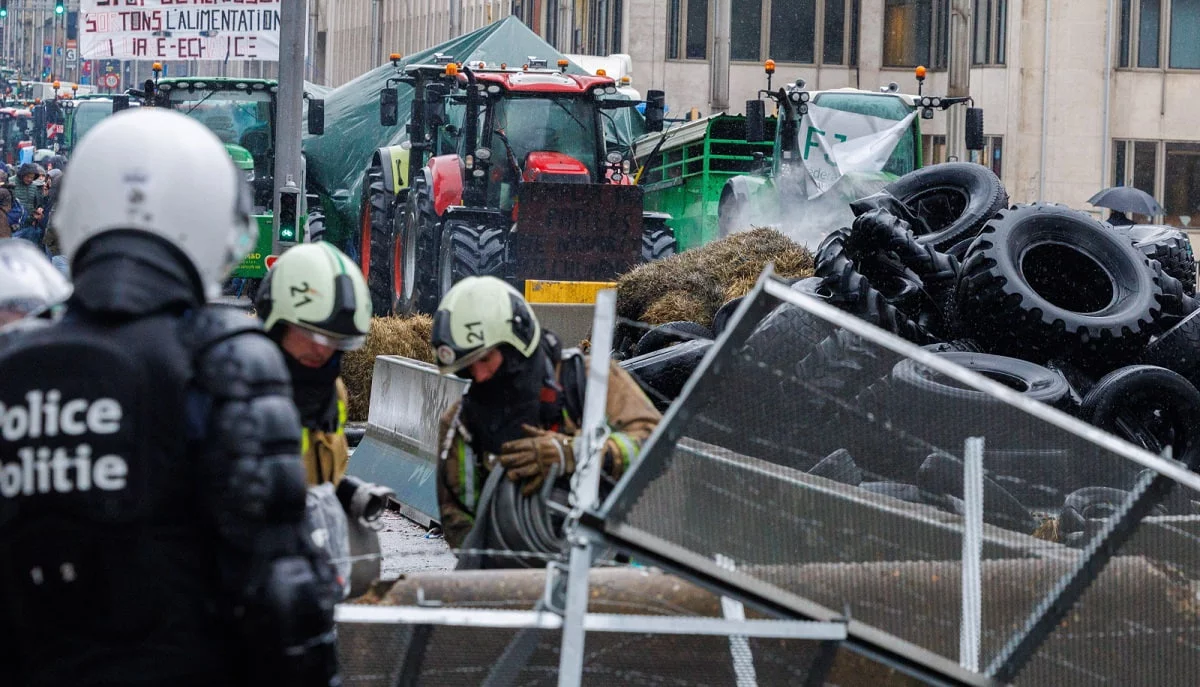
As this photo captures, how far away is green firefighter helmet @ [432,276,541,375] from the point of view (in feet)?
15.2

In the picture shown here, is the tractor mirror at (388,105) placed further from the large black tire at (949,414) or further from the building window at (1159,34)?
the building window at (1159,34)

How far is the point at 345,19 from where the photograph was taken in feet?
242

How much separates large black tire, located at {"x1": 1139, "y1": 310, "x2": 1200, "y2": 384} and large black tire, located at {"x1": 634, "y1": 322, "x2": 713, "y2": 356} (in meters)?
3.09

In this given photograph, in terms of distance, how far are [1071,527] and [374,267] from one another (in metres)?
17.3

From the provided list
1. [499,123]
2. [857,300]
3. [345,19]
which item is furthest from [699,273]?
[345,19]

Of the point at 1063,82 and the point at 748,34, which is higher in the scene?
the point at 748,34

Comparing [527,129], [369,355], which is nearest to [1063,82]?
[527,129]

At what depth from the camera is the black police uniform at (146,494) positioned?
252 cm

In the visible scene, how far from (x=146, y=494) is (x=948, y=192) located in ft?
40.3

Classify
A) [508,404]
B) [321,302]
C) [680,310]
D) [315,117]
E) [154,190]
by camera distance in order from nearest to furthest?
[154,190] < [321,302] < [508,404] < [680,310] < [315,117]

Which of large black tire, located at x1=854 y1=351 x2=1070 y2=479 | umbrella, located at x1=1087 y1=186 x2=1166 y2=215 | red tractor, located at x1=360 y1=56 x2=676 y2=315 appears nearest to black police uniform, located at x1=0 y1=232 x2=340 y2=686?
large black tire, located at x1=854 y1=351 x2=1070 y2=479

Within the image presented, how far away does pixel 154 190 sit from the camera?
2662 millimetres

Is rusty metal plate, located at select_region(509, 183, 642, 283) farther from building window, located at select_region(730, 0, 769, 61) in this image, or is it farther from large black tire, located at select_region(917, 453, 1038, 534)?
building window, located at select_region(730, 0, 769, 61)

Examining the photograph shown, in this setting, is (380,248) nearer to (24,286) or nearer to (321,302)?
(321,302)
